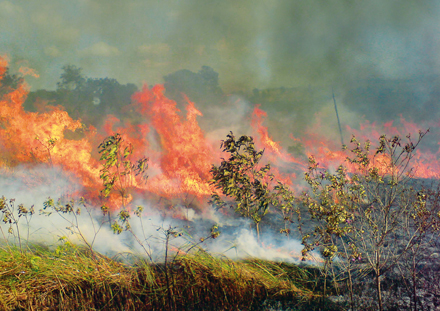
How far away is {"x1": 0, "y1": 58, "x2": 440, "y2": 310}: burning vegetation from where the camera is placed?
422cm

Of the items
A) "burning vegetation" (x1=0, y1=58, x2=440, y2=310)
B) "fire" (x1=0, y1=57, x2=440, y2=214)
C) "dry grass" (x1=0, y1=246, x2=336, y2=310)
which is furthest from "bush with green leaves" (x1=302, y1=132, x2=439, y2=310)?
"fire" (x1=0, y1=57, x2=440, y2=214)

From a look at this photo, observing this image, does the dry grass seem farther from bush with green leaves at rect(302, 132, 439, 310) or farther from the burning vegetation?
bush with green leaves at rect(302, 132, 439, 310)

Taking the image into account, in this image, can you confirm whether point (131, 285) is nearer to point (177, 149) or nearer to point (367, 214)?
point (367, 214)

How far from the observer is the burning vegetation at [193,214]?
422 cm

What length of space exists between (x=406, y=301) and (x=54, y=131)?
56.8ft

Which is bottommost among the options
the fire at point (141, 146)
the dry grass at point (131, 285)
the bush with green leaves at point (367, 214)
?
the dry grass at point (131, 285)

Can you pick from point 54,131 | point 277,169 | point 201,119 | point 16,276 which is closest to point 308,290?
point 16,276

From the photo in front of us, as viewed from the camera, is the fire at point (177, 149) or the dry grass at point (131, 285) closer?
the dry grass at point (131, 285)

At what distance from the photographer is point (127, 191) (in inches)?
516

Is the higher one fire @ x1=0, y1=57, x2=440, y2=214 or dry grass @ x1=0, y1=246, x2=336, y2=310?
fire @ x1=0, y1=57, x2=440, y2=214

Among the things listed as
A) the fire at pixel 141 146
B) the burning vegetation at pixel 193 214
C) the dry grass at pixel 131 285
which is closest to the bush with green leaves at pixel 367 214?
the burning vegetation at pixel 193 214

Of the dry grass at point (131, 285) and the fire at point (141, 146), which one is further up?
the fire at point (141, 146)

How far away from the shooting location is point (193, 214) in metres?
12.9

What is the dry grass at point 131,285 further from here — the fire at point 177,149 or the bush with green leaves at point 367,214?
the fire at point 177,149
